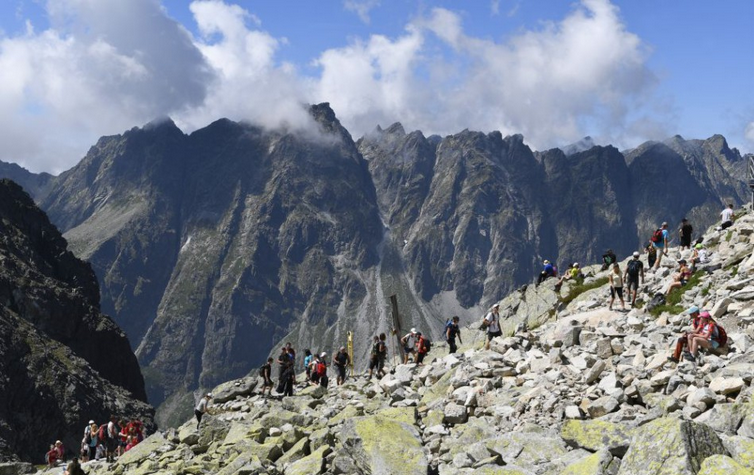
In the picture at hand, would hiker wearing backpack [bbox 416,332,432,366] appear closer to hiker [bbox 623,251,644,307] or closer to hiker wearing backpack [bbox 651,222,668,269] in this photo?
hiker [bbox 623,251,644,307]

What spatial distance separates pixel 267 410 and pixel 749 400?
2444cm

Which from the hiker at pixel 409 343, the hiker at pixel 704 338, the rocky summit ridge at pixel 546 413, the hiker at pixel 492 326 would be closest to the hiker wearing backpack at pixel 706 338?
the hiker at pixel 704 338

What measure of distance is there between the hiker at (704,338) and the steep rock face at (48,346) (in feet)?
221

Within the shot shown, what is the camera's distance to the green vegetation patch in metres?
43.9

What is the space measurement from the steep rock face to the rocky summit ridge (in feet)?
167

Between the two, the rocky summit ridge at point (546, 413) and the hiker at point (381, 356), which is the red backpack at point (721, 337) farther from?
the hiker at point (381, 356)

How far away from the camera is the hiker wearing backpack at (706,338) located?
806 inches

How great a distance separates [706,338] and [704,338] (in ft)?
0.34

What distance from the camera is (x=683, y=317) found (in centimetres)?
2619

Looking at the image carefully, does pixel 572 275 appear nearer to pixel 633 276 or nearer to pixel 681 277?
pixel 633 276

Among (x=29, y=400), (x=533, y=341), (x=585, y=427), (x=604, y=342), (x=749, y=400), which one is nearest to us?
(x=749, y=400)

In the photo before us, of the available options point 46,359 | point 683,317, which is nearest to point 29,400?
point 46,359

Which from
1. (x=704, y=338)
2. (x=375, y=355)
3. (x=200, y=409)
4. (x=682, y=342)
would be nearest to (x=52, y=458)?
(x=200, y=409)

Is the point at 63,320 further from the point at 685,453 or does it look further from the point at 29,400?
the point at 685,453
